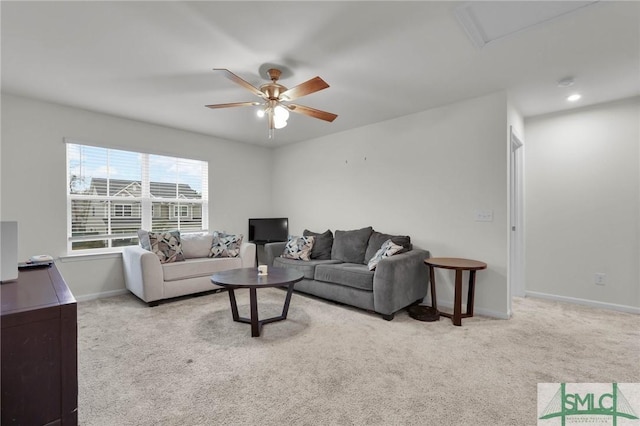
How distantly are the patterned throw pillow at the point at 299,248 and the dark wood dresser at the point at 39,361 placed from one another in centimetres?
334

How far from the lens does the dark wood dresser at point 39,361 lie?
36.7 inches

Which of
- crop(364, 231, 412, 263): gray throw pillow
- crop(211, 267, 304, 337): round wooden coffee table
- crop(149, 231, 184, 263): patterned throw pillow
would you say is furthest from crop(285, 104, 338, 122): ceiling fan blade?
crop(149, 231, 184, 263): patterned throw pillow

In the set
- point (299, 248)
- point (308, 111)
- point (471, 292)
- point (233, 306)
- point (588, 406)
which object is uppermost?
point (308, 111)

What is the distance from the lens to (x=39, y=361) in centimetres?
98

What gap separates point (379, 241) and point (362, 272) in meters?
0.75

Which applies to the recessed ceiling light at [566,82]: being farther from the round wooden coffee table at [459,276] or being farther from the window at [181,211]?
the window at [181,211]

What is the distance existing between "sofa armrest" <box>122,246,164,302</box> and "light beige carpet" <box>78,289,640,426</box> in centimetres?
31

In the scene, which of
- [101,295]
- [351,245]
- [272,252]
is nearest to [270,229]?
[272,252]

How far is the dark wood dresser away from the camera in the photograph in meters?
0.93

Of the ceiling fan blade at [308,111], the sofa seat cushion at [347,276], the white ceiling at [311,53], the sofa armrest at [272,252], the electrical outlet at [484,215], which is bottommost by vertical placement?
the sofa seat cushion at [347,276]

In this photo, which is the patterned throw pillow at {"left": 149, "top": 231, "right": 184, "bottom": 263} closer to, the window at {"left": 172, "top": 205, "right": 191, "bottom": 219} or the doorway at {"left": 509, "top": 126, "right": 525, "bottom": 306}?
the window at {"left": 172, "top": 205, "right": 191, "bottom": 219}

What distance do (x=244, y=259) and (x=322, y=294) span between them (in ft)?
4.80

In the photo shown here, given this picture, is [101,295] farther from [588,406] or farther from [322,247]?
[588,406]

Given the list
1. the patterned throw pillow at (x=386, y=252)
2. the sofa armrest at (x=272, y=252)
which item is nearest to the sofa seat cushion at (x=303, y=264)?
the sofa armrest at (x=272, y=252)
